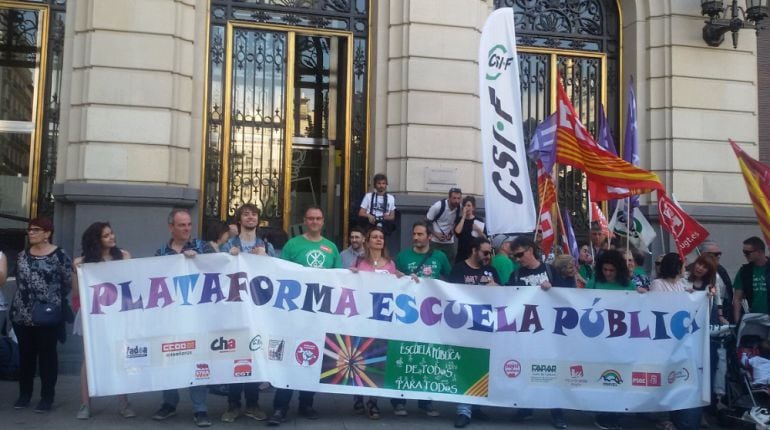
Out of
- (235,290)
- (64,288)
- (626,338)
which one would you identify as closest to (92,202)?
(64,288)

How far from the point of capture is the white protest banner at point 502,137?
8.16 meters

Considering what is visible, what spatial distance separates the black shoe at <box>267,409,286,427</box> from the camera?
6875 mm

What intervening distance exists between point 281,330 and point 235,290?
56 cm

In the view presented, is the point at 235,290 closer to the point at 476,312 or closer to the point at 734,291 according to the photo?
the point at 476,312

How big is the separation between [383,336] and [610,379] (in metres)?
2.23

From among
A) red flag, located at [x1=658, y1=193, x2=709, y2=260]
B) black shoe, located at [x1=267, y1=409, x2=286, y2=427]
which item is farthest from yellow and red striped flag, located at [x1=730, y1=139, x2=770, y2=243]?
black shoe, located at [x1=267, y1=409, x2=286, y2=427]

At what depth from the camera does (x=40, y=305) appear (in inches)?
276

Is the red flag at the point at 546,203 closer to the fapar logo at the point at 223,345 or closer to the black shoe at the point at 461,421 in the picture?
the black shoe at the point at 461,421

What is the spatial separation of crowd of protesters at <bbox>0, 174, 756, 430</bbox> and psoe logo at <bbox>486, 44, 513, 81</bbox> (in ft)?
6.38

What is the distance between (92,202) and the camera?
1015 centimetres

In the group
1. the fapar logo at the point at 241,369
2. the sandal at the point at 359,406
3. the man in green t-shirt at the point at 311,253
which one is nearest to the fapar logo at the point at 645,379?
the sandal at the point at 359,406

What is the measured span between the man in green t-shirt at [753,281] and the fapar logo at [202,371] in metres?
5.83

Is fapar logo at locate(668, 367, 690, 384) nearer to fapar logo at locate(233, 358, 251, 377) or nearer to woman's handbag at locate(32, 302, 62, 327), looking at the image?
fapar logo at locate(233, 358, 251, 377)

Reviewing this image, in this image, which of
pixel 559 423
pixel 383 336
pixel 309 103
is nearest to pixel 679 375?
pixel 559 423
